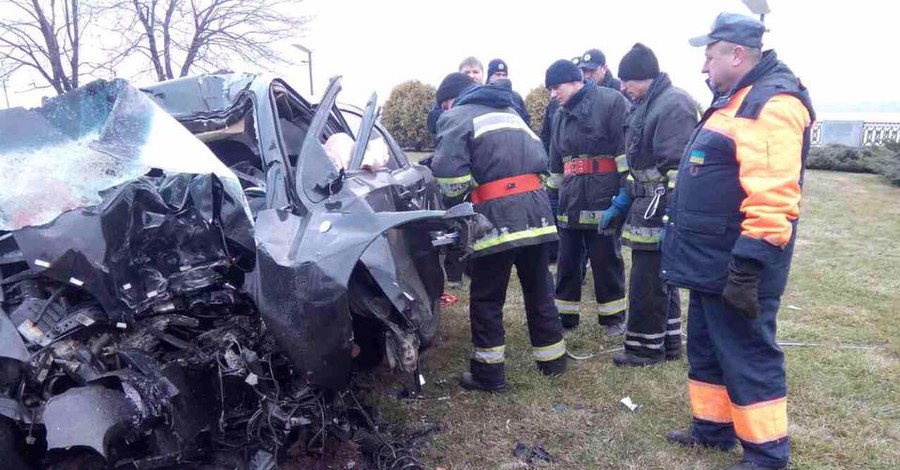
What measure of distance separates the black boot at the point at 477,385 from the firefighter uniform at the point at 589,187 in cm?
121

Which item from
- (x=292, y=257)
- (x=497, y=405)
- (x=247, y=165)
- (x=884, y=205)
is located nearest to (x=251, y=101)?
(x=247, y=165)

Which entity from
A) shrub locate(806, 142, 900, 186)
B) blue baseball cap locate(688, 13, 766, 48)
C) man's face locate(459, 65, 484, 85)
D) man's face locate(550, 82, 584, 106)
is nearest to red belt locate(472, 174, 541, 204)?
man's face locate(550, 82, 584, 106)

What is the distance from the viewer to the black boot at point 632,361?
159 inches

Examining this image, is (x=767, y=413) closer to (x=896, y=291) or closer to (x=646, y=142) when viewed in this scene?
(x=646, y=142)

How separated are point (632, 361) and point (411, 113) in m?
11.5

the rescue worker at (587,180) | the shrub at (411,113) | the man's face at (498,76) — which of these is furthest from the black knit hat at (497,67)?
the shrub at (411,113)

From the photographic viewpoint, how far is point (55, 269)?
2221mm

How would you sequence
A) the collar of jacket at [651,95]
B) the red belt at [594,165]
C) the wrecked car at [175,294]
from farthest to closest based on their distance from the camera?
the red belt at [594,165], the collar of jacket at [651,95], the wrecked car at [175,294]

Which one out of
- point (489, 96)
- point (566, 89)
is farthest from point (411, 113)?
point (489, 96)

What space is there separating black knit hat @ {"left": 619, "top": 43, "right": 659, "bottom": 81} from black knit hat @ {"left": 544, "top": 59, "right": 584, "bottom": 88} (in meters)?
0.33

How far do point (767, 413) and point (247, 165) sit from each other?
2673 millimetres

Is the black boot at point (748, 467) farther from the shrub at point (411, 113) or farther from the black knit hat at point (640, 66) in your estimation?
the shrub at point (411, 113)

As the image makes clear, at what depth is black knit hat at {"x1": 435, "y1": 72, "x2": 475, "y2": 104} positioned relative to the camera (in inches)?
191

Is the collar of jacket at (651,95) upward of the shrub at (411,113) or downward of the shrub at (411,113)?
upward
